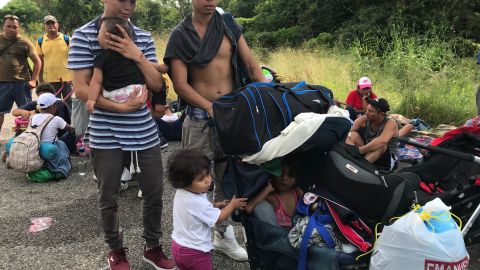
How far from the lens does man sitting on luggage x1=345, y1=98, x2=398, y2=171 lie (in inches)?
189

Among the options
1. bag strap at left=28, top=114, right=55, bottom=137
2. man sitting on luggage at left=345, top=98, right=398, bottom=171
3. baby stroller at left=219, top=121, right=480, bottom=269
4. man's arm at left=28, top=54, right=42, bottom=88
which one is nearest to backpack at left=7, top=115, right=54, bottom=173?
bag strap at left=28, top=114, right=55, bottom=137

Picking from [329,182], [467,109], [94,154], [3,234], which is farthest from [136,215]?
[467,109]

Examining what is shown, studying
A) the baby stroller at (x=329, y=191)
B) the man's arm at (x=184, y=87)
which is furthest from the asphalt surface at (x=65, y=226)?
the man's arm at (x=184, y=87)

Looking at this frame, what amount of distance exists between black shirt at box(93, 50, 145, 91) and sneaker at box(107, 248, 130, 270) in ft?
3.75

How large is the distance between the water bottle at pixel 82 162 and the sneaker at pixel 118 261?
272cm

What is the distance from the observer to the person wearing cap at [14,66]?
6.54 metres

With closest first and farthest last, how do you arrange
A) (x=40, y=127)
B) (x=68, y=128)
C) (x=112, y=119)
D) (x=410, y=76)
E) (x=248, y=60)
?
(x=112, y=119) < (x=248, y=60) < (x=40, y=127) < (x=68, y=128) < (x=410, y=76)

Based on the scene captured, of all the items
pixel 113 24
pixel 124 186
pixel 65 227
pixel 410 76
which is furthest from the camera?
pixel 410 76

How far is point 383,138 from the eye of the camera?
4.79m

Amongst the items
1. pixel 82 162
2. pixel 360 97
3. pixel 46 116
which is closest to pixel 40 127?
pixel 46 116

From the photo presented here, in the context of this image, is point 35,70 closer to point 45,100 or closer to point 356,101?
point 45,100

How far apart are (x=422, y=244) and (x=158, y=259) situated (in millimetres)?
1834

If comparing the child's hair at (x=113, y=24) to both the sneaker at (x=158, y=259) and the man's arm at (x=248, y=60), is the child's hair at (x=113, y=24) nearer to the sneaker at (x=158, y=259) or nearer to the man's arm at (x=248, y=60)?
the man's arm at (x=248, y=60)

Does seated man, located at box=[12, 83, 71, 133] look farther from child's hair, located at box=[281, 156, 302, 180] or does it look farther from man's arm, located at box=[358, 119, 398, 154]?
child's hair, located at box=[281, 156, 302, 180]
